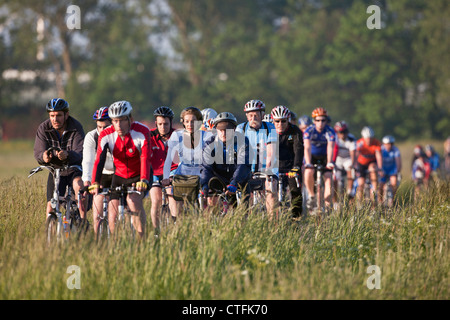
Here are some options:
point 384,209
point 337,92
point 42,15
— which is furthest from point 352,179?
point 42,15

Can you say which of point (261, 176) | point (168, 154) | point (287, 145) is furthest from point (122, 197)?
point (287, 145)

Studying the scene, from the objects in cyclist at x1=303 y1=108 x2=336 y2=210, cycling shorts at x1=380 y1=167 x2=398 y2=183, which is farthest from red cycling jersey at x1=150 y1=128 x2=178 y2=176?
cycling shorts at x1=380 y1=167 x2=398 y2=183

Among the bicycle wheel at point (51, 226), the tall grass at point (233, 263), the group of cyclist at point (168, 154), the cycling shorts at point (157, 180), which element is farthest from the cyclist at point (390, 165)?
the bicycle wheel at point (51, 226)

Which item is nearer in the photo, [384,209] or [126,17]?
[384,209]

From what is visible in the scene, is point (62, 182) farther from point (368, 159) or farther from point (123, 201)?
point (368, 159)

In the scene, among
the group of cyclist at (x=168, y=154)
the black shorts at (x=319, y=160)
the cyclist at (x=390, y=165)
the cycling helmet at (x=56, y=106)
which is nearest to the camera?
the group of cyclist at (x=168, y=154)

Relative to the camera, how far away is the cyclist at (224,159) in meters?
10.4

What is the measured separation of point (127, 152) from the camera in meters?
9.20

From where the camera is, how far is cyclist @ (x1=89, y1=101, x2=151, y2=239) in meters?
8.97

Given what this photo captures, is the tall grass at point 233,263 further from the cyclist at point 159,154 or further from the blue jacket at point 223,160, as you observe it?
the cyclist at point 159,154

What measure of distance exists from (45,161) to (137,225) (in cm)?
153

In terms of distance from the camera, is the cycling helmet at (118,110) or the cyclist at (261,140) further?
the cyclist at (261,140)

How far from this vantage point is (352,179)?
65.5ft
